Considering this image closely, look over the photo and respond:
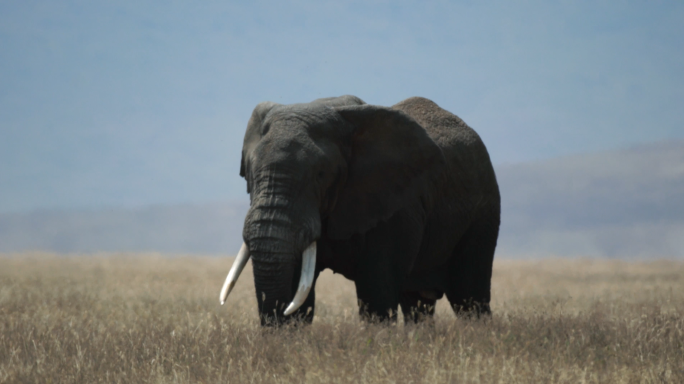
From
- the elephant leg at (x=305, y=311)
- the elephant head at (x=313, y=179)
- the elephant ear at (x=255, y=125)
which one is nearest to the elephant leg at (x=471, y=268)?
the elephant head at (x=313, y=179)

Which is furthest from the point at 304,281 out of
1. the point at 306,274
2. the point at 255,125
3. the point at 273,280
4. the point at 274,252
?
the point at 255,125

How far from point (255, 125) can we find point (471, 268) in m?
3.98

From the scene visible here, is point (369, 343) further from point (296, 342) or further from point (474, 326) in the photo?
point (474, 326)

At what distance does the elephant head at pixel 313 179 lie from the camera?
7430 millimetres

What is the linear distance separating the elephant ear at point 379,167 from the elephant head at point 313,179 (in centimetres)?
1

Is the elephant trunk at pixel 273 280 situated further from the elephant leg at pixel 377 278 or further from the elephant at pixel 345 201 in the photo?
the elephant leg at pixel 377 278

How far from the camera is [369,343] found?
23.4 ft

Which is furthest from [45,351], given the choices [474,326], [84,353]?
[474,326]

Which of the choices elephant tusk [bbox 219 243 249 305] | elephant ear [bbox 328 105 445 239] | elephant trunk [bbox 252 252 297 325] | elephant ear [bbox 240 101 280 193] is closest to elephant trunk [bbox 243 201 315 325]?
elephant trunk [bbox 252 252 297 325]

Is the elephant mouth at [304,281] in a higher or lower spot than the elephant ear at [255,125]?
lower

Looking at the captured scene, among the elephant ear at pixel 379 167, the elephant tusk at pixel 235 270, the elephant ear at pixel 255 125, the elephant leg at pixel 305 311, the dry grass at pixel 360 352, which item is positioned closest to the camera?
the dry grass at pixel 360 352

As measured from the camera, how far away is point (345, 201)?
324 inches

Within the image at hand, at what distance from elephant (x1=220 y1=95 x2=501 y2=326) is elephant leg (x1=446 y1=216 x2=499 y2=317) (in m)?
0.57

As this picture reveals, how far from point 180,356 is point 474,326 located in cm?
344
